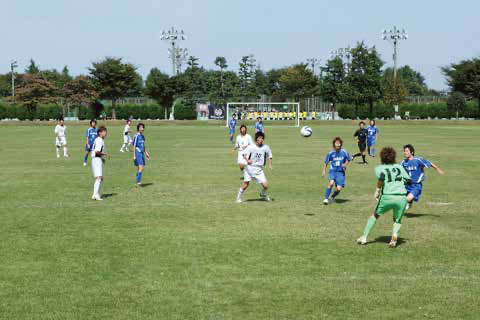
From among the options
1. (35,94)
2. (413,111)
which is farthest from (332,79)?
(35,94)

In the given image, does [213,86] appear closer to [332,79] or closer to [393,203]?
[332,79]

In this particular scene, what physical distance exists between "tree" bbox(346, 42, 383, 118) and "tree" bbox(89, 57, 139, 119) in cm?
3515

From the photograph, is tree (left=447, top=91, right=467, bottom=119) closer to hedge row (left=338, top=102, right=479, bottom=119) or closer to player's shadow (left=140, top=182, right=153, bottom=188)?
hedge row (left=338, top=102, right=479, bottom=119)

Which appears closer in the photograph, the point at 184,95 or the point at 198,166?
the point at 198,166

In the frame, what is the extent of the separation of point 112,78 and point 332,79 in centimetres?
3578

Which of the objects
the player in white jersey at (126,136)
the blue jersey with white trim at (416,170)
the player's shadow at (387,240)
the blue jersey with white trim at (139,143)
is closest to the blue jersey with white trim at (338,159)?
the blue jersey with white trim at (416,170)

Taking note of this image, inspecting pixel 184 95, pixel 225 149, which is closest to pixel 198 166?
pixel 225 149

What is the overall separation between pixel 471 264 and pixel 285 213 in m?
5.90

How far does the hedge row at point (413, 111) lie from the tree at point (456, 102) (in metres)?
1.35

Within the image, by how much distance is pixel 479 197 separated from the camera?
18.8m

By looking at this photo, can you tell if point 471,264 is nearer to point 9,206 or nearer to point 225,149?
point 9,206

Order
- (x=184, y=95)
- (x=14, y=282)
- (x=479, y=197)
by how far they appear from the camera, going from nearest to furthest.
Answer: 1. (x=14, y=282)
2. (x=479, y=197)
3. (x=184, y=95)

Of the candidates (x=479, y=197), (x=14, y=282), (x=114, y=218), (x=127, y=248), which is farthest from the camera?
(x=479, y=197)

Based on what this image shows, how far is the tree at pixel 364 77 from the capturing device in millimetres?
102750
